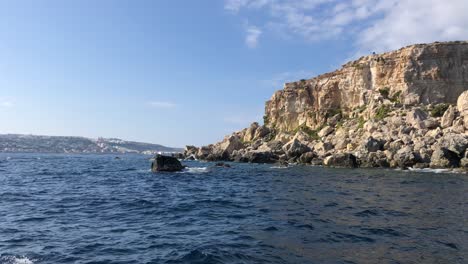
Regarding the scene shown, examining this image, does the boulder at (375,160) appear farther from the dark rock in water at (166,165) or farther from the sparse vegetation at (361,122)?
the dark rock in water at (166,165)

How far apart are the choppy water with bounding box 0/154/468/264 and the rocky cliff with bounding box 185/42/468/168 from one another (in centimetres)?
2998

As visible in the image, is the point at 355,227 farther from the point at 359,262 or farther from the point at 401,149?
the point at 401,149

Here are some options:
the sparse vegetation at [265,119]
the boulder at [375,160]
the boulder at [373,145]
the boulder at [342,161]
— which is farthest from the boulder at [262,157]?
the sparse vegetation at [265,119]

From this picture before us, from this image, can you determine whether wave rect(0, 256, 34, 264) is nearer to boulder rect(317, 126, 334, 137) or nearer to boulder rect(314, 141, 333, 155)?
boulder rect(314, 141, 333, 155)

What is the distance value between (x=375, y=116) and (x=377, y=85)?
46.0 ft

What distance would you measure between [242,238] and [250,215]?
4892 millimetres

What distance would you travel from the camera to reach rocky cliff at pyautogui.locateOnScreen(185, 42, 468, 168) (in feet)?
186

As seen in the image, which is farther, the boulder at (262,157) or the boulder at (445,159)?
the boulder at (262,157)

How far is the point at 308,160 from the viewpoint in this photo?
6738 centimetres

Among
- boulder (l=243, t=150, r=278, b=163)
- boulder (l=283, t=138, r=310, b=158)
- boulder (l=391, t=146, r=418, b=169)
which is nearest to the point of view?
boulder (l=391, t=146, r=418, b=169)

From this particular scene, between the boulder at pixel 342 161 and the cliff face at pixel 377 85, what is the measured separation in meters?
27.2

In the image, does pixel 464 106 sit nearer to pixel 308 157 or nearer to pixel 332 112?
pixel 308 157

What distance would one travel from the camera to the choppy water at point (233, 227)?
12.2 m

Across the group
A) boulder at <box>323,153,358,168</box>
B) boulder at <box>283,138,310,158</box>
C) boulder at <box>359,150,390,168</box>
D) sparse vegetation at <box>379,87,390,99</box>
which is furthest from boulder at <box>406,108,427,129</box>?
boulder at <box>283,138,310,158</box>
